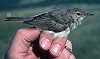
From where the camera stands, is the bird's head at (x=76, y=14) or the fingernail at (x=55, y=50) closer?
the fingernail at (x=55, y=50)

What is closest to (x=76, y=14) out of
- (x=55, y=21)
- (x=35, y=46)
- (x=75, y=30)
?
(x=55, y=21)

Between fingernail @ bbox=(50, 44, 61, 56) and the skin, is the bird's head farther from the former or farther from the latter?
fingernail @ bbox=(50, 44, 61, 56)

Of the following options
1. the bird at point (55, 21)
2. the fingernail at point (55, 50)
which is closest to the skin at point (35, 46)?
the fingernail at point (55, 50)

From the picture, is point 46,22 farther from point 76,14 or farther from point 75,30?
point 75,30

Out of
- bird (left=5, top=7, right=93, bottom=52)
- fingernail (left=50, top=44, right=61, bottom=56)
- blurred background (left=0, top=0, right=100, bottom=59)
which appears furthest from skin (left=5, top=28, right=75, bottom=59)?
blurred background (left=0, top=0, right=100, bottom=59)

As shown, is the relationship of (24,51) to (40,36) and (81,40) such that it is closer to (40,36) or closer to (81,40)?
(40,36)

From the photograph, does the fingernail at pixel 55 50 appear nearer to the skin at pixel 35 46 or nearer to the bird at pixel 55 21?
the skin at pixel 35 46

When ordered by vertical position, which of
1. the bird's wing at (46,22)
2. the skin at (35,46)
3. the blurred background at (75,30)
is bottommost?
the blurred background at (75,30)
